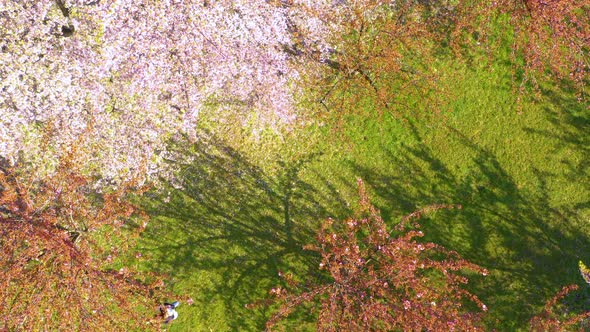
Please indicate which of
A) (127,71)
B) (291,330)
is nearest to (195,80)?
(127,71)

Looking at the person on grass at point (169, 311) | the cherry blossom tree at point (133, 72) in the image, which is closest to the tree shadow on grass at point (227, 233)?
the person on grass at point (169, 311)

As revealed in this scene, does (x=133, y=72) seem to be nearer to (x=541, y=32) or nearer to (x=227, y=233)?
(x=227, y=233)

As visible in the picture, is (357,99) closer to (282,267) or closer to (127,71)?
(282,267)

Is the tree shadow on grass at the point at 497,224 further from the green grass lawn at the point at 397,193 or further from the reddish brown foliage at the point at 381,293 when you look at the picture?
the reddish brown foliage at the point at 381,293

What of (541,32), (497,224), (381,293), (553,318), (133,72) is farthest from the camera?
(497,224)

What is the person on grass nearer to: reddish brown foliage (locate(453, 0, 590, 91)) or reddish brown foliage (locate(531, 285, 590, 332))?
reddish brown foliage (locate(531, 285, 590, 332))

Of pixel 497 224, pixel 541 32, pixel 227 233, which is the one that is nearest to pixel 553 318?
pixel 497 224
